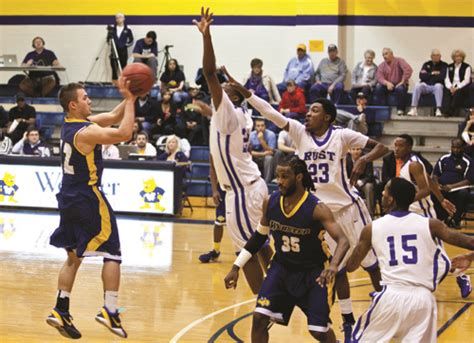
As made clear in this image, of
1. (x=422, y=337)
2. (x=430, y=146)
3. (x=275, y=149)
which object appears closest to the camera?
(x=422, y=337)

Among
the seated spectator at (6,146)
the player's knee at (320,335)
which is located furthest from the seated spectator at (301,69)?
the player's knee at (320,335)

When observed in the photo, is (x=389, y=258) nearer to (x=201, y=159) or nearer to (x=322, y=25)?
(x=201, y=159)

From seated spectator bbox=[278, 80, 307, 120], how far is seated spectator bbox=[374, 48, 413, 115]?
1.81 m

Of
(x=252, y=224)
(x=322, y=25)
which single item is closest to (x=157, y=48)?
(x=322, y=25)

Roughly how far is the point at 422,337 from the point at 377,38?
15.0 meters

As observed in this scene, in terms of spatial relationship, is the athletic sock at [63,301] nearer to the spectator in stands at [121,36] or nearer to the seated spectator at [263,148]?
the seated spectator at [263,148]

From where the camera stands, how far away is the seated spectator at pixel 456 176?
47.4ft

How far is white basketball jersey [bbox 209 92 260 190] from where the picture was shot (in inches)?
328

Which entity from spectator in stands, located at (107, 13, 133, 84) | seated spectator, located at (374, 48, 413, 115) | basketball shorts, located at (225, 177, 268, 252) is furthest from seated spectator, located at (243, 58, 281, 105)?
basketball shorts, located at (225, 177, 268, 252)

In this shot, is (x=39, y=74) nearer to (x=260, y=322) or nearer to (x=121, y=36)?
(x=121, y=36)

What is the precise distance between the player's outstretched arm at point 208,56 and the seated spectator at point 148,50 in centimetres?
1295

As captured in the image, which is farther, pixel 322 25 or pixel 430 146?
pixel 322 25

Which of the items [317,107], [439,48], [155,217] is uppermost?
[439,48]

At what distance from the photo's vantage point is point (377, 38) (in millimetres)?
20203
